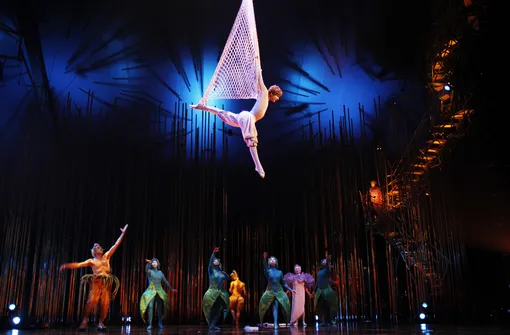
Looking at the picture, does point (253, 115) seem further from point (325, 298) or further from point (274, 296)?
point (325, 298)

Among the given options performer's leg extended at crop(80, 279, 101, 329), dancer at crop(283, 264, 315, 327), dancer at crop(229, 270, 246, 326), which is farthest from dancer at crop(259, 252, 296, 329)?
dancer at crop(229, 270, 246, 326)

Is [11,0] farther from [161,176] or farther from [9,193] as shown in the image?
[161,176]

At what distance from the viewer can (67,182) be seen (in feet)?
34.2

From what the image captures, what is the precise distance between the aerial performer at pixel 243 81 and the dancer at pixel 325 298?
3.05m

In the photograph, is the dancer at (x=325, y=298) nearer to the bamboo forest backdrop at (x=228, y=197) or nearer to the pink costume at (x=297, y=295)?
the pink costume at (x=297, y=295)

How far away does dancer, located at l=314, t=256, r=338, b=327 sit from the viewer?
8234mm

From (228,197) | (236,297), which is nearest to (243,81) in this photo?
→ (236,297)

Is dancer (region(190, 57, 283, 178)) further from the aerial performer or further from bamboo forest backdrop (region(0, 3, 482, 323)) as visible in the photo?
bamboo forest backdrop (region(0, 3, 482, 323))

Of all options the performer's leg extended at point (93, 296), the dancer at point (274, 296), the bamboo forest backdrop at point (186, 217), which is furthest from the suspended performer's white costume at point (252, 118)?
the bamboo forest backdrop at point (186, 217)

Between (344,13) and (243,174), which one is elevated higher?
(344,13)

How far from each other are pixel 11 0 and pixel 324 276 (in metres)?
7.35

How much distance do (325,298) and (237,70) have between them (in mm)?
4371

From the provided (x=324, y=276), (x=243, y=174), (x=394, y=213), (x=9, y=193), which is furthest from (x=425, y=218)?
(x=9, y=193)

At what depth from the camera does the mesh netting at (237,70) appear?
6.28 m
